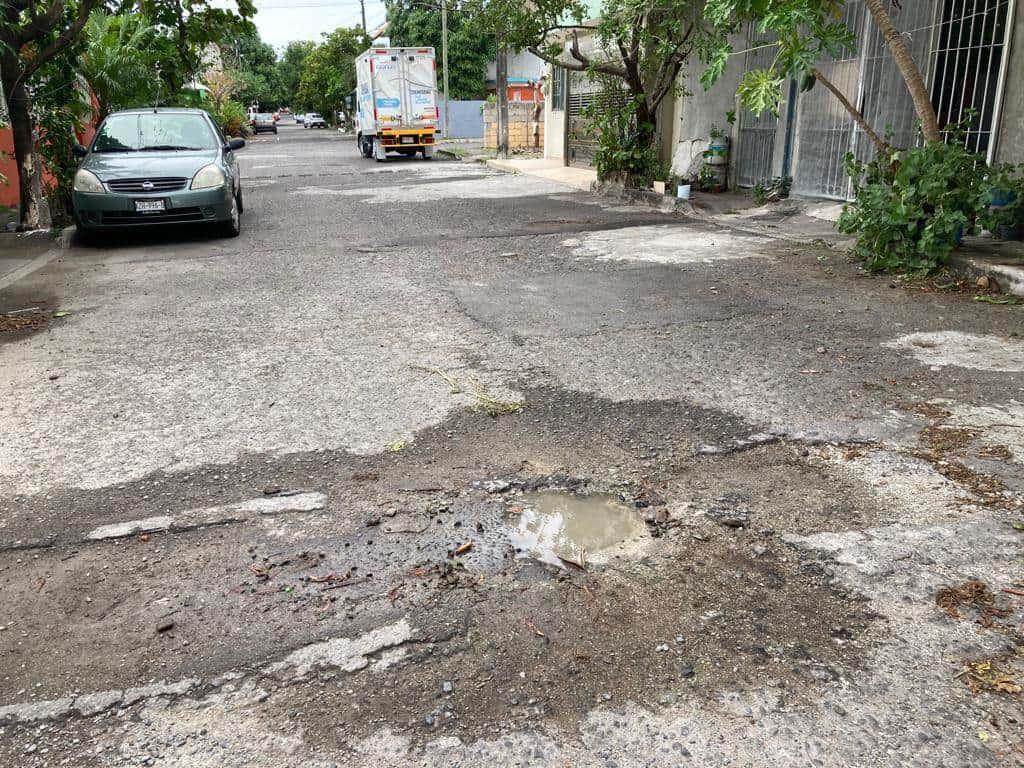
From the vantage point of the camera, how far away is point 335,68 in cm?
5941

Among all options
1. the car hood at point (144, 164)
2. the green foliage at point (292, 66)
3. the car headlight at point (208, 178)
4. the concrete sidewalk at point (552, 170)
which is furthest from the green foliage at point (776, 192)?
the green foliage at point (292, 66)

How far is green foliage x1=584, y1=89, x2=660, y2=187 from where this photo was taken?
593 inches

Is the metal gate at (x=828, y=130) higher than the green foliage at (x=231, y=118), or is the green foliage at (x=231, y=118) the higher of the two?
the green foliage at (x=231, y=118)

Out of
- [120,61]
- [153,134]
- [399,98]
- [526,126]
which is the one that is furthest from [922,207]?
[526,126]

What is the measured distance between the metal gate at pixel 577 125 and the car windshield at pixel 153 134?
1208cm

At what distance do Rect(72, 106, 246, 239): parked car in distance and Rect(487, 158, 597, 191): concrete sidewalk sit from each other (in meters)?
8.07

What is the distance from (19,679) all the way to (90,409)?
2537 mm

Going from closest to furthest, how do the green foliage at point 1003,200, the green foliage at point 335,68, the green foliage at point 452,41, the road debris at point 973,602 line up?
1. the road debris at point 973,602
2. the green foliage at point 1003,200
3. the green foliage at point 452,41
4. the green foliage at point 335,68

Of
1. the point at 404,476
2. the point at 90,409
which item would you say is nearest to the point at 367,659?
the point at 404,476

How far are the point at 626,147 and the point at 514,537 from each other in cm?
1296

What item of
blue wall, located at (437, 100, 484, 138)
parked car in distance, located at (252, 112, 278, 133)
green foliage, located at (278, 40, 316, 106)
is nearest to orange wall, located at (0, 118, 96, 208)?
blue wall, located at (437, 100, 484, 138)

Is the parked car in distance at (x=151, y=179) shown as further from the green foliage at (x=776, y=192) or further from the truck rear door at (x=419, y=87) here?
the truck rear door at (x=419, y=87)

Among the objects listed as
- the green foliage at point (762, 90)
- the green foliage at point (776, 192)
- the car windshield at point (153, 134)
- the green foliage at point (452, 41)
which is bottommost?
the green foliage at point (776, 192)

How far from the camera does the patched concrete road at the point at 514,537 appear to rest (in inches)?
Result: 93.1
